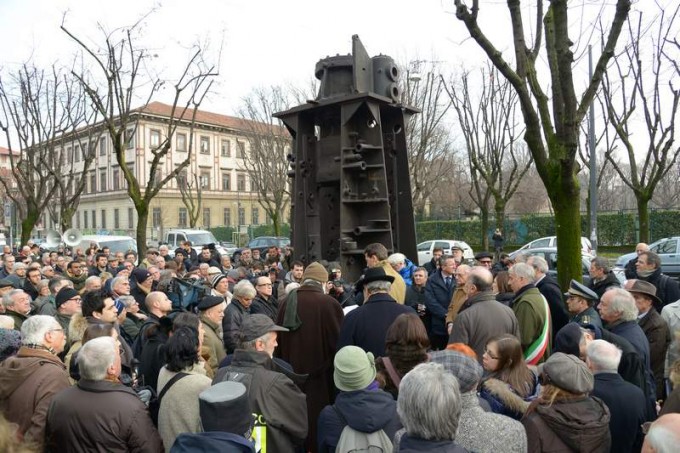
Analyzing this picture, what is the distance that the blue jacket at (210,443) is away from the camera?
2.69 meters

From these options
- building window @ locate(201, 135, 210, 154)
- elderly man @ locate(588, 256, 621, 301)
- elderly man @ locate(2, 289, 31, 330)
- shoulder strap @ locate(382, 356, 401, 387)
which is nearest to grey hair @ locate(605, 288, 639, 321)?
shoulder strap @ locate(382, 356, 401, 387)

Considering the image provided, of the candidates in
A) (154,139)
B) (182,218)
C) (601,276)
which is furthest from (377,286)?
(154,139)

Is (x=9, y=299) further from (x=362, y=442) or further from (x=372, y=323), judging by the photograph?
(x=362, y=442)

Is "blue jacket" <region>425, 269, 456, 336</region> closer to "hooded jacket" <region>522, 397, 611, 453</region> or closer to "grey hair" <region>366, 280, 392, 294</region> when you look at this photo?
"grey hair" <region>366, 280, 392, 294</region>

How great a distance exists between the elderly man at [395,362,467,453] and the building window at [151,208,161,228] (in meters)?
57.2

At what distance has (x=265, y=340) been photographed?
150 inches

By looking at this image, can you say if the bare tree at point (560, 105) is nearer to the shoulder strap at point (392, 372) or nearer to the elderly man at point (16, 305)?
the shoulder strap at point (392, 372)

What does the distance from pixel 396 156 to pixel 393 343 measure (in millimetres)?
6969

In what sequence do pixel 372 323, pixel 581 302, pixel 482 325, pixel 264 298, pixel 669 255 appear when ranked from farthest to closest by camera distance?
1. pixel 669 255
2. pixel 264 298
3. pixel 581 302
4. pixel 372 323
5. pixel 482 325

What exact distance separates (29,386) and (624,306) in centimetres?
460

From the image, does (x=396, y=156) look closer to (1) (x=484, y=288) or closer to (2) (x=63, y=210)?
(1) (x=484, y=288)

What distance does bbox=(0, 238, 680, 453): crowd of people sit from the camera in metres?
2.85

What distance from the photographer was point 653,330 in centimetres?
540

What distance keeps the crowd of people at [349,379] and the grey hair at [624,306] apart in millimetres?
14
